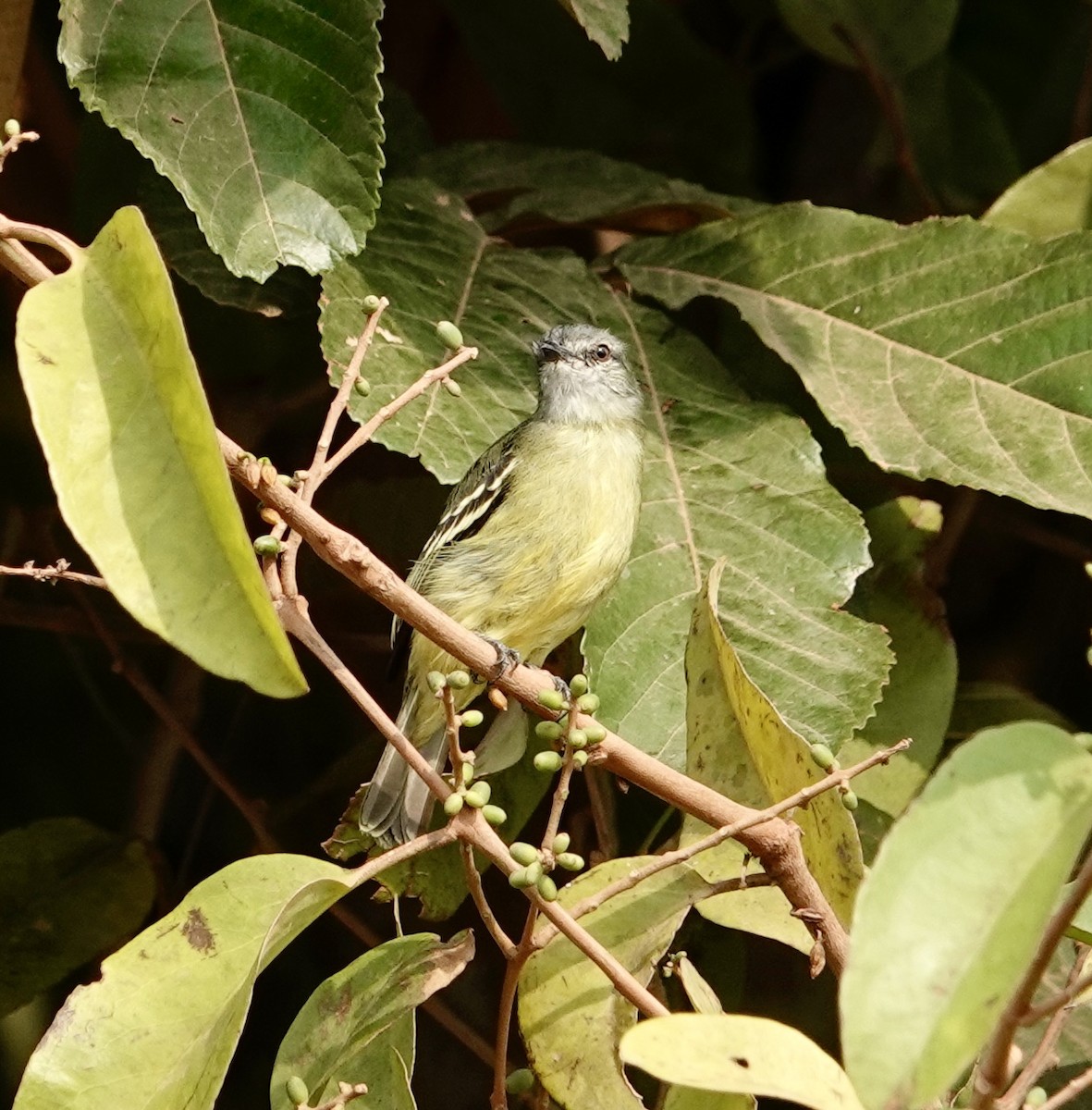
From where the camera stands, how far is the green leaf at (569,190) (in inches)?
107

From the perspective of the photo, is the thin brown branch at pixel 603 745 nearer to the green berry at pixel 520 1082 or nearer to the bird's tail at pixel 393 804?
the green berry at pixel 520 1082

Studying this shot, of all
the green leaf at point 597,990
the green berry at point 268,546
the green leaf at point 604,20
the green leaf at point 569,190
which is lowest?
the green leaf at point 597,990

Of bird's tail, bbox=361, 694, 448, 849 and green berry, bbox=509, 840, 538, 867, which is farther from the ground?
green berry, bbox=509, 840, 538, 867

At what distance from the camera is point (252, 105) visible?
2.10 meters

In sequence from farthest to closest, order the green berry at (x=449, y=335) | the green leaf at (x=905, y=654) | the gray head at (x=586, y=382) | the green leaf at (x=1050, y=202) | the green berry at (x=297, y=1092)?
the gray head at (x=586, y=382), the green leaf at (x=1050, y=202), the green leaf at (x=905, y=654), the green berry at (x=449, y=335), the green berry at (x=297, y=1092)

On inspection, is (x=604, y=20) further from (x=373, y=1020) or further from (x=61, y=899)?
(x=61, y=899)

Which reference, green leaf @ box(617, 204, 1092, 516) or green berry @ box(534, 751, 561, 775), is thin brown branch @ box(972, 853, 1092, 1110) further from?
green leaf @ box(617, 204, 1092, 516)

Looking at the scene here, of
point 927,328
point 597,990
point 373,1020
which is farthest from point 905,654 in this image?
point 373,1020

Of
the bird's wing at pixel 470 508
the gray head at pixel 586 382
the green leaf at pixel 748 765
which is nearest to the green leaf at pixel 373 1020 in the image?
the green leaf at pixel 748 765

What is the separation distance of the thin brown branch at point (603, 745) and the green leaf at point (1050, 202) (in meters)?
1.52

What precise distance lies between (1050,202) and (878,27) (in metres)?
0.59

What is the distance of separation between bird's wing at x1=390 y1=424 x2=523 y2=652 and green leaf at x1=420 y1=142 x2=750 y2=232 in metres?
0.42

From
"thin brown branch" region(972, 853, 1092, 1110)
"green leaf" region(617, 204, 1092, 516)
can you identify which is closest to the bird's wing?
"green leaf" region(617, 204, 1092, 516)

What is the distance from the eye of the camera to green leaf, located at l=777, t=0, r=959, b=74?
2982mm
